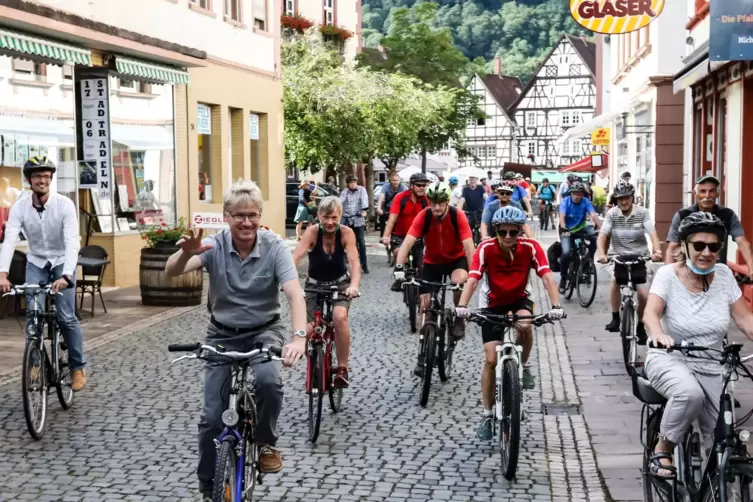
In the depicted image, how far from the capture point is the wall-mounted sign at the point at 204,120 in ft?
76.5

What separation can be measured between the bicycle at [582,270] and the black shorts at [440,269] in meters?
5.78

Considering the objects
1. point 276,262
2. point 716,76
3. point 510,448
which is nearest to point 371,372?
point 510,448

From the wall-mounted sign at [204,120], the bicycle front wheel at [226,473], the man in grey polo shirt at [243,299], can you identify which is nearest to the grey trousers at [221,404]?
the man in grey polo shirt at [243,299]

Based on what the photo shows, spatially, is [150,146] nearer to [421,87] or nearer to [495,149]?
[421,87]

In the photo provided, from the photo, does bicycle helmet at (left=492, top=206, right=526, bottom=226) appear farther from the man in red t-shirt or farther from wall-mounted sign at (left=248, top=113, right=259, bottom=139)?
wall-mounted sign at (left=248, top=113, right=259, bottom=139)

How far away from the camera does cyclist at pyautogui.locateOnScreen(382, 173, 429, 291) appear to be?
48.7 ft

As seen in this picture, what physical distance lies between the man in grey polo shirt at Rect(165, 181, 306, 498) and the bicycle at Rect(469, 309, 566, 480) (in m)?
1.67

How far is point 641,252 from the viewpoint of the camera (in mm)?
12133

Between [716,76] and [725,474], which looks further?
[716,76]

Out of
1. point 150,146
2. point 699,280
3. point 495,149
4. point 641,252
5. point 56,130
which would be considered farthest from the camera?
point 495,149

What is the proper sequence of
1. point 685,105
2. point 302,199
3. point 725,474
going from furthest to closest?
point 302,199 → point 685,105 → point 725,474

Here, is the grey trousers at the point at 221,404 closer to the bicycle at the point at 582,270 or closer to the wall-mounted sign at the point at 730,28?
the wall-mounted sign at the point at 730,28

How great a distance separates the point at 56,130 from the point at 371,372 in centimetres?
803

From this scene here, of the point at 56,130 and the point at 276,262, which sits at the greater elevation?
the point at 56,130
